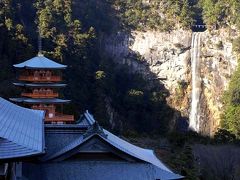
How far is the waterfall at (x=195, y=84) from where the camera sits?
1786 inches

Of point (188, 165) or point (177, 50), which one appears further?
point (177, 50)

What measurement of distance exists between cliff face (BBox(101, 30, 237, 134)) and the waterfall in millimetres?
393

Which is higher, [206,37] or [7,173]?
[206,37]

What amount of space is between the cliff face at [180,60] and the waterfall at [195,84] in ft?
1.29

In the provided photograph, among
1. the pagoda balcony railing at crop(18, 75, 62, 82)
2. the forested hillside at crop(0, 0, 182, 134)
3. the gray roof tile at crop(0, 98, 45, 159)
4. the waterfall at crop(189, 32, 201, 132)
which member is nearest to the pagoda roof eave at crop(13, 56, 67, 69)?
the pagoda balcony railing at crop(18, 75, 62, 82)

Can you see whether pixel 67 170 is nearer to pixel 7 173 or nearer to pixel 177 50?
pixel 7 173

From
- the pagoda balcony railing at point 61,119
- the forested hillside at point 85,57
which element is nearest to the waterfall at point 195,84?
the forested hillside at point 85,57

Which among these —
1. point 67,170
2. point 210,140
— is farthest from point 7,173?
point 210,140

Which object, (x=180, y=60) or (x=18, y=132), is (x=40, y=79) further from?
(x=180, y=60)

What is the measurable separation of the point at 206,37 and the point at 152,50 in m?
5.53

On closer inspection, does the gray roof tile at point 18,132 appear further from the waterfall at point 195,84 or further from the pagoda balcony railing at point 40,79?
the waterfall at point 195,84

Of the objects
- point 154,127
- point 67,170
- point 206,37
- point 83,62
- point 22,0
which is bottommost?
point 154,127

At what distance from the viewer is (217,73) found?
45.5m

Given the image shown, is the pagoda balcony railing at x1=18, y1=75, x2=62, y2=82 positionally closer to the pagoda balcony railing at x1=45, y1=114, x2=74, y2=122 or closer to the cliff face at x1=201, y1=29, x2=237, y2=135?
the pagoda balcony railing at x1=45, y1=114, x2=74, y2=122
